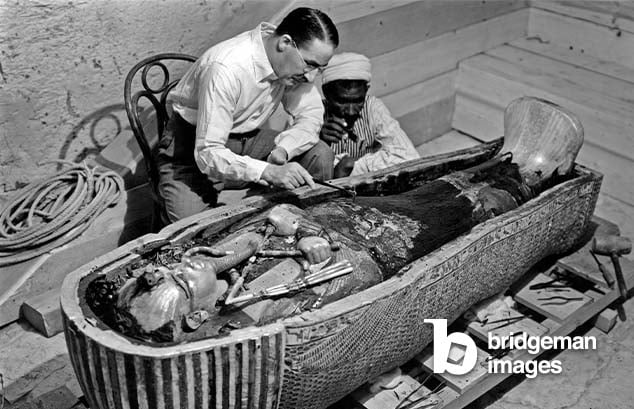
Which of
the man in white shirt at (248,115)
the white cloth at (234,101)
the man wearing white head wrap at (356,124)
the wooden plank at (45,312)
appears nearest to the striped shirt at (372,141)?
the man wearing white head wrap at (356,124)

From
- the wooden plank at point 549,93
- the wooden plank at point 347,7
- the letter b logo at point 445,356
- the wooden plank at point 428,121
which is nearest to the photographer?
the letter b logo at point 445,356

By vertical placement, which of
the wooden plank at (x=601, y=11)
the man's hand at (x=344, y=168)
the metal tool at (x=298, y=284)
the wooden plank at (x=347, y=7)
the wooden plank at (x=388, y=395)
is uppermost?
the wooden plank at (x=347, y=7)

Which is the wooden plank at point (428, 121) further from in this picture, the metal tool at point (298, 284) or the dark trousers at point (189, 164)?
the metal tool at point (298, 284)

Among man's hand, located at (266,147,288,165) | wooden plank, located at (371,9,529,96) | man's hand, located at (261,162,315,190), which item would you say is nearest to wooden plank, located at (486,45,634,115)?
wooden plank, located at (371,9,529,96)

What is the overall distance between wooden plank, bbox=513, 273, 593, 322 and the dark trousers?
1070mm

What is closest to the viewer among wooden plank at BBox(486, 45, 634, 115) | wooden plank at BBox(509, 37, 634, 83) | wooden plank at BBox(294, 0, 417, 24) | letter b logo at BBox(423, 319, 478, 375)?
letter b logo at BBox(423, 319, 478, 375)

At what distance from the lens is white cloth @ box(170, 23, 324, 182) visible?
3494mm

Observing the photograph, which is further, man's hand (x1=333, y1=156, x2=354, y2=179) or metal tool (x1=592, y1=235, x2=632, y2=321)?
man's hand (x1=333, y1=156, x2=354, y2=179)

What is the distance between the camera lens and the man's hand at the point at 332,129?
426cm

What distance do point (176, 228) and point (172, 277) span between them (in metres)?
0.38

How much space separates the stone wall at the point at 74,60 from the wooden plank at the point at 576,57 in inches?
93.1

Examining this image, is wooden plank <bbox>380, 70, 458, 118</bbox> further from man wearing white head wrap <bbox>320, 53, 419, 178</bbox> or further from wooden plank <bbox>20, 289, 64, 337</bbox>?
wooden plank <bbox>20, 289, 64, 337</bbox>

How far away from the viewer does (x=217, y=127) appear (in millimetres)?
3508

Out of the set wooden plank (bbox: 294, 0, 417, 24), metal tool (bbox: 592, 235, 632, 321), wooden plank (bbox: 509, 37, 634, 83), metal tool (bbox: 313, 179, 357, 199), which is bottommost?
metal tool (bbox: 592, 235, 632, 321)
